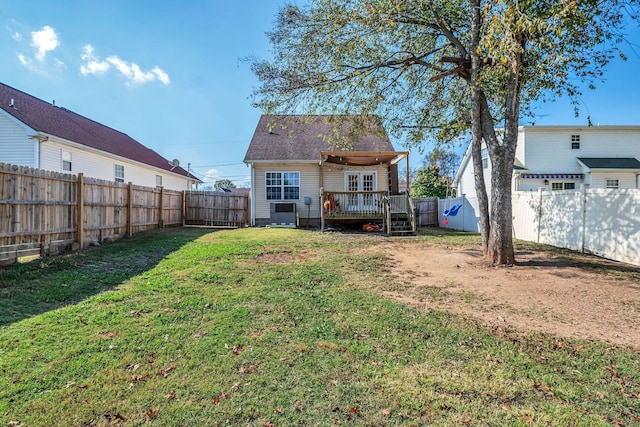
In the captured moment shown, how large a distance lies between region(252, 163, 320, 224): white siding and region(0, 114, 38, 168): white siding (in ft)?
29.2

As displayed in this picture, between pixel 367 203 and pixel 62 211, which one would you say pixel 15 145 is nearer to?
pixel 62 211

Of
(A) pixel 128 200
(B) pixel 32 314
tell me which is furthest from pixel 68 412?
(A) pixel 128 200

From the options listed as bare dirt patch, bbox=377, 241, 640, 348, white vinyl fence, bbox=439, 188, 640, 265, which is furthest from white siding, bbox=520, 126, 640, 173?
bare dirt patch, bbox=377, 241, 640, 348

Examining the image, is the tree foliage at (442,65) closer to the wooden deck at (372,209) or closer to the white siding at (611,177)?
the wooden deck at (372,209)

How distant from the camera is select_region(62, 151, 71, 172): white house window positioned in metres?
14.2

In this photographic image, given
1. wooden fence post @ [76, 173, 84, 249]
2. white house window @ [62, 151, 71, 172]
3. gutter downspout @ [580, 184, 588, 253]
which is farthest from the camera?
white house window @ [62, 151, 71, 172]

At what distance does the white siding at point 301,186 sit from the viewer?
51.6 feet

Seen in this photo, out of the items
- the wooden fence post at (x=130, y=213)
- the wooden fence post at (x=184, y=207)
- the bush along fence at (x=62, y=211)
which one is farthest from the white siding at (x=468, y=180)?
the wooden fence post at (x=130, y=213)

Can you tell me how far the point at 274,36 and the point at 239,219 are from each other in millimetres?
9692

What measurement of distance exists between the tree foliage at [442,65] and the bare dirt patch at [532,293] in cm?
105

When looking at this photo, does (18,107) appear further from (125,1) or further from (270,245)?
(270,245)

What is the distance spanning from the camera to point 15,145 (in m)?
13.0

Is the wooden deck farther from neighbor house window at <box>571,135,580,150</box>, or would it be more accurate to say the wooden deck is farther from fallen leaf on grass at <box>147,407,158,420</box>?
neighbor house window at <box>571,135,580,150</box>

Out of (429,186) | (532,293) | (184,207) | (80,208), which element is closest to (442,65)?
(532,293)
